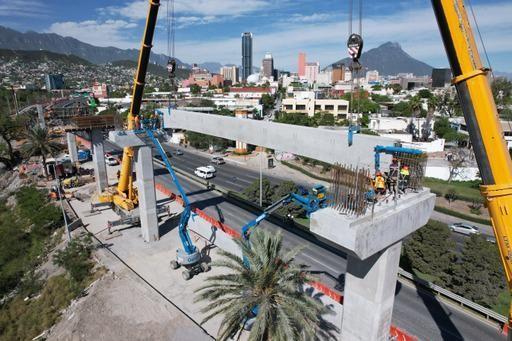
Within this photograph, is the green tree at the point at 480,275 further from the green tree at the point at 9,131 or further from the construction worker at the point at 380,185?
Result: the green tree at the point at 9,131

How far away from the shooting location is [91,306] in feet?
77.0

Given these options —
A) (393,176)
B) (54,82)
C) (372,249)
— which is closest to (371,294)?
(372,249)

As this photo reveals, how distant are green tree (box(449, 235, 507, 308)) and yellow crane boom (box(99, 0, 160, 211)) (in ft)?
107

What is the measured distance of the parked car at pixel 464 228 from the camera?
1502 inches

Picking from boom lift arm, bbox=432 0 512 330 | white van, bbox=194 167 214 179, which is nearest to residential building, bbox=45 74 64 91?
white van, bbox=194 167 214 179

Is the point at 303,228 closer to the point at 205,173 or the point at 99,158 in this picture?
the point at 205,173

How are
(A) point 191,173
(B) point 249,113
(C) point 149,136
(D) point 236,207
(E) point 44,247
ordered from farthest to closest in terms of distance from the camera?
(B) point 249,113, (A) point 191,173, (D) point 236,207, (E) point 44,247, (C) point 149,136

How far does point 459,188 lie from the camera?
5091 centimetres

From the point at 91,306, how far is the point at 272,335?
53.7 feet

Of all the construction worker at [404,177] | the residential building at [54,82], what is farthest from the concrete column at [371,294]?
the residential building at [54,82]

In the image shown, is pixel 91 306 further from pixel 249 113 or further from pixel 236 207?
pixel 249 113

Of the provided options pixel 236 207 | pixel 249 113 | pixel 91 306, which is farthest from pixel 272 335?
pixel 249 113

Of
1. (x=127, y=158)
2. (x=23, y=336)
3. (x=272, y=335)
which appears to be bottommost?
(x=23, y=336)

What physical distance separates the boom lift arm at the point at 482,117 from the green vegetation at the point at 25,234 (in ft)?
131
